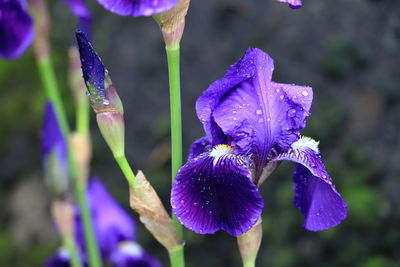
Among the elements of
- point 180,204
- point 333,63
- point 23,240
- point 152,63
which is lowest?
point 23,240

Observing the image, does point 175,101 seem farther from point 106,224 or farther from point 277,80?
point 277,80

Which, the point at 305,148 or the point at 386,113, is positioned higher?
the point at 305,148

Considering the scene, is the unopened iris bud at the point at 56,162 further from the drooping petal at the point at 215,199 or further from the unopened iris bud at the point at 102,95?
the drooping petal at the point at 215,199

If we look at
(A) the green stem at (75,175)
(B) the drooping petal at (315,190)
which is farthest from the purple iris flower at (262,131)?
(A) the green stem at (75,175)

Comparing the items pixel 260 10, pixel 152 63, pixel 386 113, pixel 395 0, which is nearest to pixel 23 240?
pixel 152 63

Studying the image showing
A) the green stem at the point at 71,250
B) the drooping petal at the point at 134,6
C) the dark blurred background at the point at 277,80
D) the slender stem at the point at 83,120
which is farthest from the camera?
the dark blurred background at the point at 277,80

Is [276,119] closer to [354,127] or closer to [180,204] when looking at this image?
[180,204]
